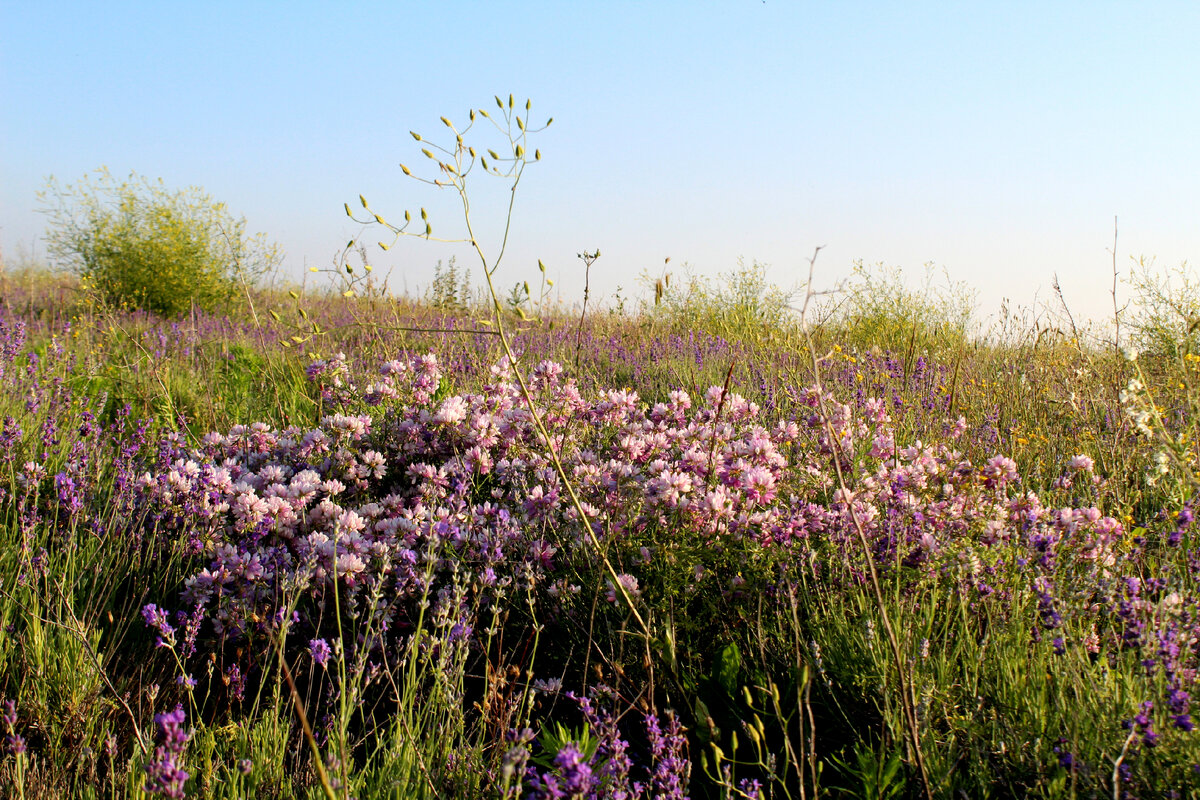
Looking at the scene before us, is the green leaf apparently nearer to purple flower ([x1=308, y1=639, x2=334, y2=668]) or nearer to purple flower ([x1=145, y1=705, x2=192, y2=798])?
purple flower ([x1=308, y1=639, x2=334, y2=668])

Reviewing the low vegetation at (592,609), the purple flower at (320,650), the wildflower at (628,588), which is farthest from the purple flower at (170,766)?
the wildflower at (628,588)

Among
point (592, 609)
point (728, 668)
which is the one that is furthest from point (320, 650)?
point (728, 668)

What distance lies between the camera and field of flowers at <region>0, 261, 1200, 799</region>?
157 centimetres

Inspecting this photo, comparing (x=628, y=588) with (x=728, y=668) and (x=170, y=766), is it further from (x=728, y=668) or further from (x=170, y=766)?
(x=170, y=766)

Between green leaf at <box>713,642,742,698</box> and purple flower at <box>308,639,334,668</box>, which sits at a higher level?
purple flower at <box>308,639,334,668</box>

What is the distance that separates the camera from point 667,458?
9.73 ft

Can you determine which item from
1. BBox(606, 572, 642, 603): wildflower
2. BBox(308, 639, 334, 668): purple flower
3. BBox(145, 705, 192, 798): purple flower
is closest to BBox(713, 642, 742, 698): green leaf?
BBox(606, 572, 642, 603): wildflower

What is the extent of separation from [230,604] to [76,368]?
15.5ft

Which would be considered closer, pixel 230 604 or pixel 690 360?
pixel 230 604

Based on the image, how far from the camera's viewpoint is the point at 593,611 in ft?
6.12

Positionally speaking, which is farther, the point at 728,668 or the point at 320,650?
the point at 728,668

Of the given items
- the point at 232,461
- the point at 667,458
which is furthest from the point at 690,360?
the point at 232,461

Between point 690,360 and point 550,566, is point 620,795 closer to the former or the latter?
point 550,566

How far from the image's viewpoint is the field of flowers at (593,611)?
1572 mm
